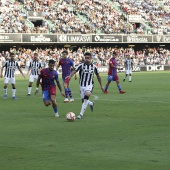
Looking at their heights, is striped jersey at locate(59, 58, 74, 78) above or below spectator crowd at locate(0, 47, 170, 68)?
above

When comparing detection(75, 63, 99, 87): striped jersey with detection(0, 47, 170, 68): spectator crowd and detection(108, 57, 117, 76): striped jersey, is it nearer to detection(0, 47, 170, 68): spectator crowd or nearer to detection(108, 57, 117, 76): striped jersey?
detection(108, 57, 117, 76): striped jersey

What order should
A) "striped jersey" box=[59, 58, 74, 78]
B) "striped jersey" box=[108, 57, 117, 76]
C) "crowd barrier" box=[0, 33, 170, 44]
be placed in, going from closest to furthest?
"striped jersey" box=[59, 58, 74, 78] → "striped jersey" box=[108, 57, 117, 76] → "crowd barrier" box=[0, 33, 170, 44]

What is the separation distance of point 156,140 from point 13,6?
55.5 metres

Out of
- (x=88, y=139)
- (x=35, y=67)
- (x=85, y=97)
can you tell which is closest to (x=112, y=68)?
(x=35, y=67)

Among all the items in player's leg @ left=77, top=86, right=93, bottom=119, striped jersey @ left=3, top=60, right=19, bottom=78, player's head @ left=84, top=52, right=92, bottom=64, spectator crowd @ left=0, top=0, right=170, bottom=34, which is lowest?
player's leg @ left=77, top=86, right=93, bottom=119

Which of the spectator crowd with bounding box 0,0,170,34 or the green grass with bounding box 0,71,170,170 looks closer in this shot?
the green grass with bounding box 0,71,170,170

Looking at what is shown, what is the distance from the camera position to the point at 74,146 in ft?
43.4

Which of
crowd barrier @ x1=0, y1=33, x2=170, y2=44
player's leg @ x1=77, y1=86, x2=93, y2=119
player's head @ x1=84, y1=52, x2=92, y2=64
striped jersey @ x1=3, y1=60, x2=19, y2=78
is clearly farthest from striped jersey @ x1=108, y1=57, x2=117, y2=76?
crowd barrier @ x1=0, y1=33, x2=170, y2=44

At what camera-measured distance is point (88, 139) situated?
563 inches

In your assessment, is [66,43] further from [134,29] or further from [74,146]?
[74,146]

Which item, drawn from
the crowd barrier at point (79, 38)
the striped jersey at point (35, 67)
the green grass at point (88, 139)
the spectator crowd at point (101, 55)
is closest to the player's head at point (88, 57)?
the green grass at point (88, 139)

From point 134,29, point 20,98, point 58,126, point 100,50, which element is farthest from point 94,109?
point 134,29

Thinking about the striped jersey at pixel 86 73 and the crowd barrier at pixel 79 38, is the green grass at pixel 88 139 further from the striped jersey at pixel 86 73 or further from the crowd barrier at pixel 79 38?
the crowd barrier at pixel 79 38

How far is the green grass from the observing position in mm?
11281
